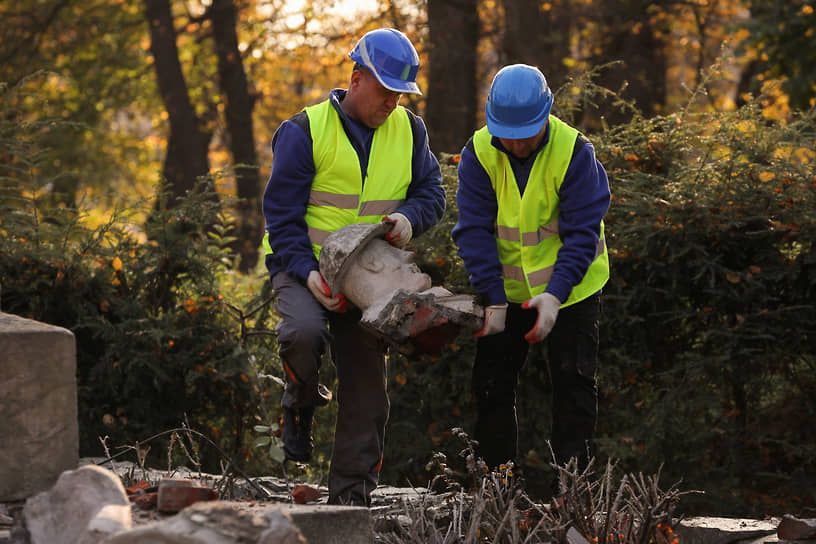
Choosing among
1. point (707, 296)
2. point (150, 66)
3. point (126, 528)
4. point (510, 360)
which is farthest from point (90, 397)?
point (150, 66)

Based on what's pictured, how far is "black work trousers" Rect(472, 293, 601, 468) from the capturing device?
3980mm

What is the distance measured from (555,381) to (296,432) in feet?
3.79

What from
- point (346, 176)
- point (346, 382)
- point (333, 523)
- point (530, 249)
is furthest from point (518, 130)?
point (333, 523)

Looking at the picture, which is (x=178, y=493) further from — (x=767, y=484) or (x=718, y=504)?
(x=767, y=484)

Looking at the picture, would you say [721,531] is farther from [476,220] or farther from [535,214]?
[476,220]

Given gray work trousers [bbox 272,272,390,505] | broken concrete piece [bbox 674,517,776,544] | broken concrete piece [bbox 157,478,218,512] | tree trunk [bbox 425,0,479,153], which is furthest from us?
tree trunk [bbox 425,0,479,153]

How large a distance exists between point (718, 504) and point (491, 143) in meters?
2.59

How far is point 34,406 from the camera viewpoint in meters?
3.24

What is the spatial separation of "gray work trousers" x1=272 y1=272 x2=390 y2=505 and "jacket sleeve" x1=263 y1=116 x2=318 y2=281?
0.39ft

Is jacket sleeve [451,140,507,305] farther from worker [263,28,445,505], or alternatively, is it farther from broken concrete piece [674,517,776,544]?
broken concrete piece [674,517,776,544]

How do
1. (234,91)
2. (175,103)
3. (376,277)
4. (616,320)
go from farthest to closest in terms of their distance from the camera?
1. (234,91)
2. (175,103)
3. (616,320)
4. (376,277)

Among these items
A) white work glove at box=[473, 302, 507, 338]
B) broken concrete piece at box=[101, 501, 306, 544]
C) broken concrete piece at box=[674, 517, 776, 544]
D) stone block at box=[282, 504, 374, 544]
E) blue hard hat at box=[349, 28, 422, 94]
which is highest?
blue hard hat at box=[349, 28, 422, 94]

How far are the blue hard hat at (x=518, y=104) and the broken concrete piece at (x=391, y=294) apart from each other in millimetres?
652

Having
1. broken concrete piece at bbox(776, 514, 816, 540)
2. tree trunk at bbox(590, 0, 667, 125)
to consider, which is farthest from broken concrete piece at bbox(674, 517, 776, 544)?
tree trunk at bbox(590, 0, 667, 125)
